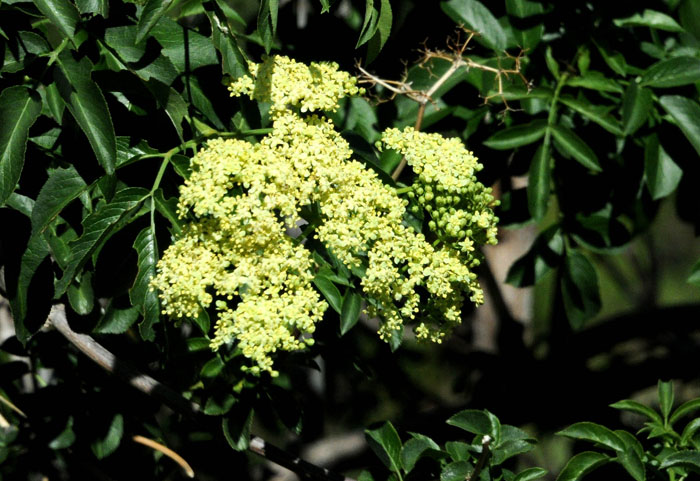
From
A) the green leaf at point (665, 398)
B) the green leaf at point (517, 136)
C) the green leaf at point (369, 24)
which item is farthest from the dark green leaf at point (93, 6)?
the green leaf at point (665, 398)

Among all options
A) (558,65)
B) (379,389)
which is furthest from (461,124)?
(379,389)

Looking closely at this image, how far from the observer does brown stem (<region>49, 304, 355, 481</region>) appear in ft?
4.33

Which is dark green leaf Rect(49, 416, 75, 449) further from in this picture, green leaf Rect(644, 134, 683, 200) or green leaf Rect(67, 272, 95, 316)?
green leaf Rect(644, 134, 683, 200)

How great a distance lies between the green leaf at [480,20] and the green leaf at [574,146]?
0.23 m

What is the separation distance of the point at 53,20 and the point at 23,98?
12 centimetres

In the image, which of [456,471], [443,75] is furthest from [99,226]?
[443,75]

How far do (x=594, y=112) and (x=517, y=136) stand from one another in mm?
177

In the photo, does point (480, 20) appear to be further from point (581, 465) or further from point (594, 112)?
point (581, 465)

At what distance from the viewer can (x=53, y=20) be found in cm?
107

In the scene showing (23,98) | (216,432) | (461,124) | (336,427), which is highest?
(23,98)

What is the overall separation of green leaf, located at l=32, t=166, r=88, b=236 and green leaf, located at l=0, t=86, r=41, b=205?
6cm

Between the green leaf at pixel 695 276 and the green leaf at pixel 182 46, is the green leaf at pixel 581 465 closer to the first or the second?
the green leaf at pixel 695 276

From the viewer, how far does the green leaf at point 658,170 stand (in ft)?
5.52

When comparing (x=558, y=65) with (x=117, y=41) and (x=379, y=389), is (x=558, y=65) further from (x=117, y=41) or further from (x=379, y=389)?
(x=379, y=389)
